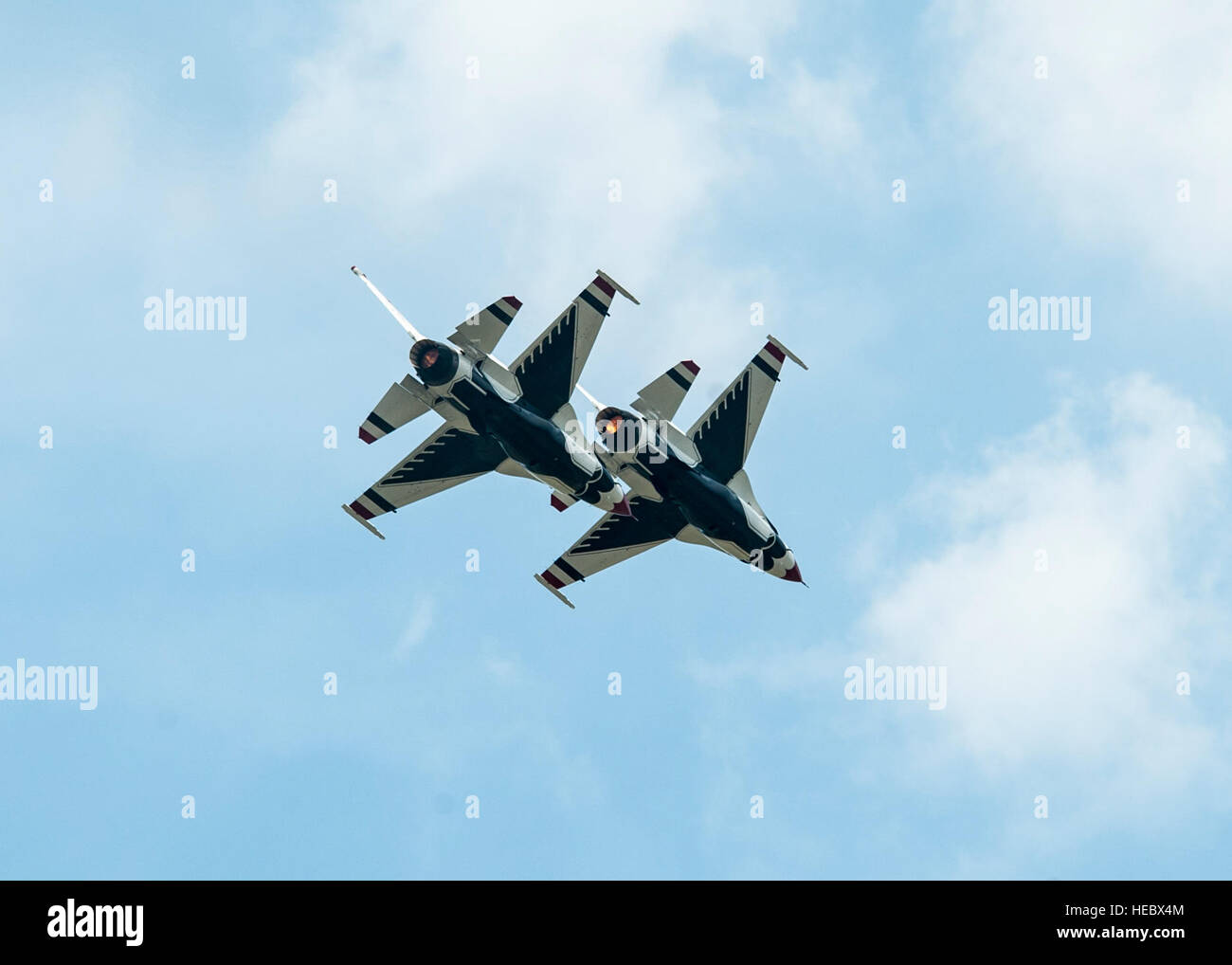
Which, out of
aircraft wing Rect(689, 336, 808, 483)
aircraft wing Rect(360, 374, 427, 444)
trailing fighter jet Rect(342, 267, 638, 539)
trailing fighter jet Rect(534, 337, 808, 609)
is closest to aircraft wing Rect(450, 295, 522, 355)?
trailing fighter jet Rect(342, 267, 638, 539)

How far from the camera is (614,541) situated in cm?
9956

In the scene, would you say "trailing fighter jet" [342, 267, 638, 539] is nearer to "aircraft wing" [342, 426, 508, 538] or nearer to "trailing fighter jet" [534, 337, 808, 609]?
"aircraft wing" [342, 426, 508, 538]

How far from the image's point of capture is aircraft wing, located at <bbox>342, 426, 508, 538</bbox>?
323ft

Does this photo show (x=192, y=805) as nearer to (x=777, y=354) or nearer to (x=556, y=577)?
(x=556, y=577)

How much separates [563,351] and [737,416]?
9.53 m

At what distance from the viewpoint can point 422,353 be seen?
93.6 metres

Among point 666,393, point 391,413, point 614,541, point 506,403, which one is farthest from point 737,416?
point 391,413

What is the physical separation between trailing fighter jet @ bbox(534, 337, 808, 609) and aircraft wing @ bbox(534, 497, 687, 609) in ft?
0.16

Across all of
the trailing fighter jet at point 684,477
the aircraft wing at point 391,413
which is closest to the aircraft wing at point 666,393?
the trailing fighter jet at point 684,477

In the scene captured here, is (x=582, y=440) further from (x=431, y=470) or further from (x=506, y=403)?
(x=431, y=470)

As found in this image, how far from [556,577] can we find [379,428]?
1193 centimetres

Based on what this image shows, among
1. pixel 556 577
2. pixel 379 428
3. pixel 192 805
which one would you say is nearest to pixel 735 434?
pixel 556 577
